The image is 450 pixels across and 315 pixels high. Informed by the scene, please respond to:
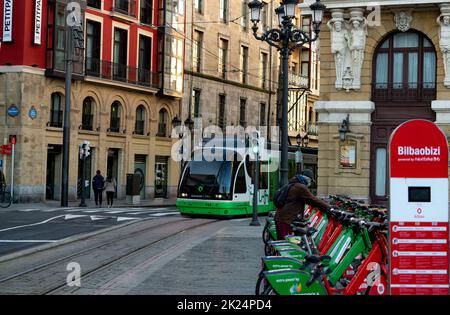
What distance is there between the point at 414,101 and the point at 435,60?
5.32ft

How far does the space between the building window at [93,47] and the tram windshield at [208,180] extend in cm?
1711

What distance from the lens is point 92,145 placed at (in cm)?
4531

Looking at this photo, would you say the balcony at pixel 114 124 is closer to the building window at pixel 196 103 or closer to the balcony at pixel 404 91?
the building window at pixel 196 103

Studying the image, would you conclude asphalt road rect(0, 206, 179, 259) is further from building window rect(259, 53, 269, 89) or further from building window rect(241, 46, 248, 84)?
building window rect(259, 53, 269, 89)

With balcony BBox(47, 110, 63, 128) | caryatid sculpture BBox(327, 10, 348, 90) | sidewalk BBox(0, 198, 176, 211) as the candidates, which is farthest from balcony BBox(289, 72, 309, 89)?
caryatid sculpture BBox(327, 10, 348, 90)

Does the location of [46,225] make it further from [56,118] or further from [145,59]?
[145,59]

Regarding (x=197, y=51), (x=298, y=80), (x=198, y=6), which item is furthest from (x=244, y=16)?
(x=298, y=80)

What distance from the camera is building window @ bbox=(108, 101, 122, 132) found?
155 feet

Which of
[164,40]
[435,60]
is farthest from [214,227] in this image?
[164,40]

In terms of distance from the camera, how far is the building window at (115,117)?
4719cm

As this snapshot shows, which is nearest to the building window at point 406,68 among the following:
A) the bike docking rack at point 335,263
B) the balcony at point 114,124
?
the bike docking rack at point 335,263

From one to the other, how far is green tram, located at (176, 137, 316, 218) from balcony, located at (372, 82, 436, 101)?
5.33 meters

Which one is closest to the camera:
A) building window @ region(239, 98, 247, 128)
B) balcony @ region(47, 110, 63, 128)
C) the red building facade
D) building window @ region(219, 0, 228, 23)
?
the red building facade
